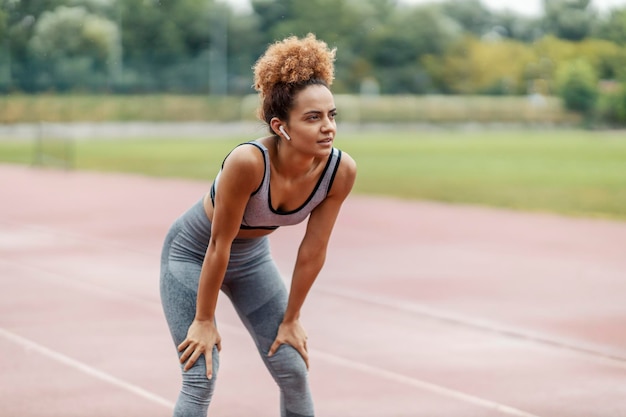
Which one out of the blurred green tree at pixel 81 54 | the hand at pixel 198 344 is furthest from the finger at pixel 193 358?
the blurred green tree at pixel 81 54

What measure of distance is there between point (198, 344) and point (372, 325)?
461cm

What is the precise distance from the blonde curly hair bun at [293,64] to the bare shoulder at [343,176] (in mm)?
308

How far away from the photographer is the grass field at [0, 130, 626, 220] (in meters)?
22.7

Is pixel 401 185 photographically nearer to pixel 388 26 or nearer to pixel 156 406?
pixel 156 406

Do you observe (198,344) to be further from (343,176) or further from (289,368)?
(343,176)

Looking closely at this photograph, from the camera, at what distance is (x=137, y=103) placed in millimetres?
61688

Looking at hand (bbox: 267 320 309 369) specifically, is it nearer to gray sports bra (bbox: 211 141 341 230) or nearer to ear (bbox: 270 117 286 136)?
gray sports bra (bbox: 211 141 341 230)

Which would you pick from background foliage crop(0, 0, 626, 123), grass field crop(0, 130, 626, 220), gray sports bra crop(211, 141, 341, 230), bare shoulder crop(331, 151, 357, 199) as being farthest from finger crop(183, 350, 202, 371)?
background foliage crop(0, 0, 626, 123)

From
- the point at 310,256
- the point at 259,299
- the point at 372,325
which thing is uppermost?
the point at 310,256

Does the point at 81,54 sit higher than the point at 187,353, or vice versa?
the point at 81,54

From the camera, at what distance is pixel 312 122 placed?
13.6 ft

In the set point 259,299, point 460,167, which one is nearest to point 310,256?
point 259,299

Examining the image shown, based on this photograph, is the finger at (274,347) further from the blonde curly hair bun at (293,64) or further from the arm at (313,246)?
the blonde curly hair bun at (293,64)

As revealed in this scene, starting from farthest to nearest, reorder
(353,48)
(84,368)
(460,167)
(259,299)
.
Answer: (353,48) < (460,167) < (84,368) < (259,299)
